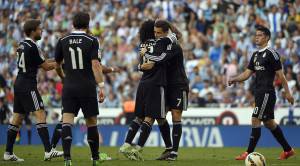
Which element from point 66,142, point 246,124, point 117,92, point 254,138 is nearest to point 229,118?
point 246,124

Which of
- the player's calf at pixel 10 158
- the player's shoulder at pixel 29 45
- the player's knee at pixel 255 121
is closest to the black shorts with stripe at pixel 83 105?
the player's shoulder at pixel 29 45

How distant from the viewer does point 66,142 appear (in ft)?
44.5

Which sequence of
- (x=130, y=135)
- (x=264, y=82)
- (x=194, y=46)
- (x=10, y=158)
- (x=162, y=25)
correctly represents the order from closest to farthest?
(x=162, y=25)
(x=10, y=158)
(x=130, y=135)
(x=264, y=82)
(x=194, y=46)

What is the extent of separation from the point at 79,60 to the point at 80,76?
0.29 metres

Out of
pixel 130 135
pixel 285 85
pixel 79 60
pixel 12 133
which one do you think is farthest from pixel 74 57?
pixel 285 85

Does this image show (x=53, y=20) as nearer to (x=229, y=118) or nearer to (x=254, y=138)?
(x=229, y=118)

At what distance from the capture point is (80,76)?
540 inches

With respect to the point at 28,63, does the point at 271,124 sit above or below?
below

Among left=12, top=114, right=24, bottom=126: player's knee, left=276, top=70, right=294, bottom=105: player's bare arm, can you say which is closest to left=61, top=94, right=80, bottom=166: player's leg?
left=12, top=114, right=24, bottom=126: player's knee

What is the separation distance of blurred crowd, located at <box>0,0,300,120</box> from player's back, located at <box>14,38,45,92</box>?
12.1 metres

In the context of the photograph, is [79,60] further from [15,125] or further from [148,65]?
[15,125]

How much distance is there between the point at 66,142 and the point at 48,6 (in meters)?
24.1

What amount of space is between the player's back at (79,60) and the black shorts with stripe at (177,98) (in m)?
3.03

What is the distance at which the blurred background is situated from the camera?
90.1 ft
